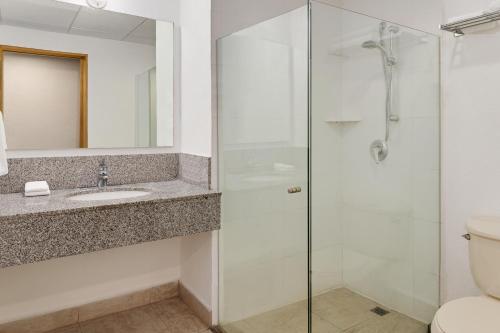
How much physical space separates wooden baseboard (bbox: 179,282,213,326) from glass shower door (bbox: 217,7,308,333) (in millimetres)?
101

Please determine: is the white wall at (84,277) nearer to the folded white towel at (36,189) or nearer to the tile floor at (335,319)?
the folded white towel at (36,189)

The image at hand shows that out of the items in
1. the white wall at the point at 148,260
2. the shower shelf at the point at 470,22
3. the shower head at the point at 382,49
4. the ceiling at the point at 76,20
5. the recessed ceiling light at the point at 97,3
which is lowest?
the white wall at the point at 148,260

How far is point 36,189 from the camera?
191 cm

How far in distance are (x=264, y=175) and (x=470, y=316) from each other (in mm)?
1058

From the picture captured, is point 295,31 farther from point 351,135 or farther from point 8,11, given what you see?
point 8,11

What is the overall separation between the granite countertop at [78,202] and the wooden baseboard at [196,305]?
2.42 feet

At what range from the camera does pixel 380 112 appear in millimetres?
1980

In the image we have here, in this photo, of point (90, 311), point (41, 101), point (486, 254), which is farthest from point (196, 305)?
point (486, 254)

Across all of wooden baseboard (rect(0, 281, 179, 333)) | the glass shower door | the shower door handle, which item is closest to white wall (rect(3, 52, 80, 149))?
the glass shower door

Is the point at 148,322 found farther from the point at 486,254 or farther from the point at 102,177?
the point at 486,254

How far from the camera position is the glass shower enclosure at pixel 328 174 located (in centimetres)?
175

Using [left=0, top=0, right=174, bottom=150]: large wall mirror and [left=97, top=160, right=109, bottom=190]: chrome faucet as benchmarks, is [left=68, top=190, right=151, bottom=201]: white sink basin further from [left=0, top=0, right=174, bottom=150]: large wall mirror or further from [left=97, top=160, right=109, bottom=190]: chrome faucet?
[left=0, top=0, right=174, bottom=150]: large wall mirror

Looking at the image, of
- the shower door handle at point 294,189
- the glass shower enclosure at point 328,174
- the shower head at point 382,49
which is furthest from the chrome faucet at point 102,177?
the shower head at point 382,49

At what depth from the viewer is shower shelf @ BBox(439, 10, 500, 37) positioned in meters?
1.70
